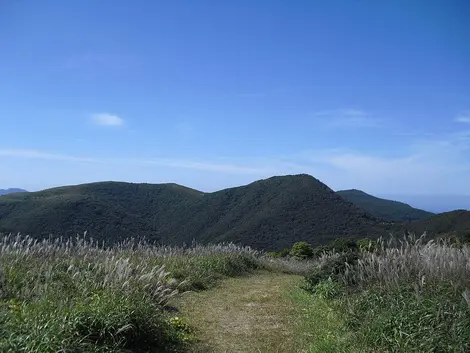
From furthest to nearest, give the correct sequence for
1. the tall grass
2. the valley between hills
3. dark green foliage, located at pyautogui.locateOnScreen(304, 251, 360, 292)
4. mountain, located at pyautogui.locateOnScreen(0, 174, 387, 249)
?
mountain, located at pyautogui.locateOnScreen(0, 174, 387, 249) < the valley between hills < dark green foliage, located at pyautogui.locateOnScreen(304, 251, 360, 292) < the tall grass

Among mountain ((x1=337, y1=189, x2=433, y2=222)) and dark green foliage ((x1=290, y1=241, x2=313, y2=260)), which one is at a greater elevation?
mountain ((x1=337, y1=189, x2=433, y2=222))

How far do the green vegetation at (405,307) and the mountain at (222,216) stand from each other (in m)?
38.4

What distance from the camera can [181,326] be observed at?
19.9 ft

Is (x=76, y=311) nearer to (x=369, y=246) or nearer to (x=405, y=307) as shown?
(x=405, y=307)

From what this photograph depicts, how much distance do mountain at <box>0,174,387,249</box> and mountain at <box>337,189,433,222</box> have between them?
3008cm

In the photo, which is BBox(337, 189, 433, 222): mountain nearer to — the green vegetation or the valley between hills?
the valley between hills

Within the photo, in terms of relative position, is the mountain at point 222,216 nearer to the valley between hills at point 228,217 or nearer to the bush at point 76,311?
the valley between hills at point 228,217

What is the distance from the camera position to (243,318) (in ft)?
23.3

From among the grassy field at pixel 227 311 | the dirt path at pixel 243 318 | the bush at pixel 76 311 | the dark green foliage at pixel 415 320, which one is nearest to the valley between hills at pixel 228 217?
the dirt path at pixel 243 318

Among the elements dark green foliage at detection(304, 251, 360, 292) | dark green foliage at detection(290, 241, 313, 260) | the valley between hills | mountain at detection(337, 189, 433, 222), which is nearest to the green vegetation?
dark green foliage at detection(304, 251, 360, 292)

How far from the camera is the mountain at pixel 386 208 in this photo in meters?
107

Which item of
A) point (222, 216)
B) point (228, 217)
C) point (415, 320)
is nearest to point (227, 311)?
point (415, 320)

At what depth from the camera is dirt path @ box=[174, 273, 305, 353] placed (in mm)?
5602

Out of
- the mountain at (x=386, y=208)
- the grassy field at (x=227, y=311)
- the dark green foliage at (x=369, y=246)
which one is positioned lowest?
the grassy field at (x=227, y=311)
